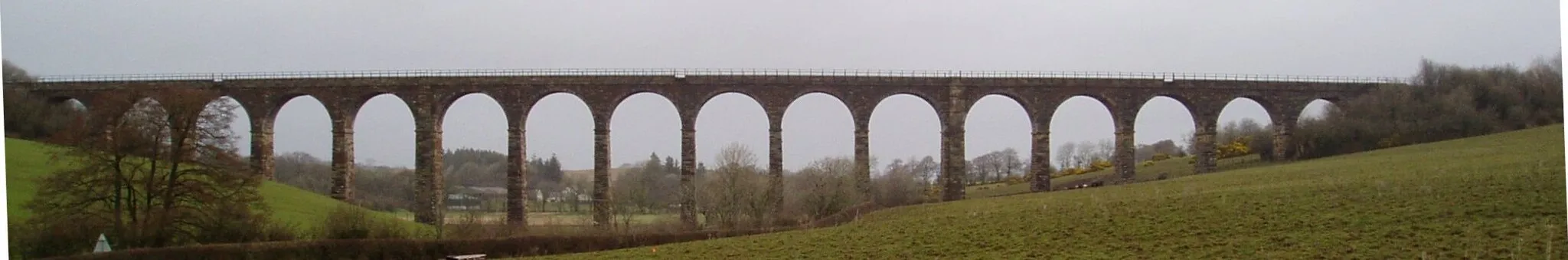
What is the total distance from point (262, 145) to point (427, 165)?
211 inches

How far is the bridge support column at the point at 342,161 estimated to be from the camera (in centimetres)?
3609

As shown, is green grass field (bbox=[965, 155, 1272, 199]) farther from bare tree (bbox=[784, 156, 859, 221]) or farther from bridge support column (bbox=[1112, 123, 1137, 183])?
bare tree (bbox=[784, 156, 859, 221])

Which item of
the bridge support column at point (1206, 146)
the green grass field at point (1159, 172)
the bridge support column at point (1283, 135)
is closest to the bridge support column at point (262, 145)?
the green grass field at point (1159, 172)

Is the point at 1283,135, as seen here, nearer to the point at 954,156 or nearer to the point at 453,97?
the point at 954,156

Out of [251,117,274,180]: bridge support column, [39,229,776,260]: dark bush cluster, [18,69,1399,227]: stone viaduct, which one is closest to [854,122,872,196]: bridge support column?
[18,69,1399,227]: stone viaduct

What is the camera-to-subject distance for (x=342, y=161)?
3631 centimetres

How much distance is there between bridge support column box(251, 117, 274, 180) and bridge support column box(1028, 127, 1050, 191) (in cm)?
2443

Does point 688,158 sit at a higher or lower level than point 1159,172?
higher

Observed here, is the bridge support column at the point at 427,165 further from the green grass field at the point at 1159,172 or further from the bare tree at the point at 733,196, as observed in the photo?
the green grass field at the point at 1159,172

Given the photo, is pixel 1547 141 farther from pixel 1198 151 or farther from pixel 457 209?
pixel 457 209

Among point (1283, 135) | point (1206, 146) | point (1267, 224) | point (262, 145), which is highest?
point (1283, 135)

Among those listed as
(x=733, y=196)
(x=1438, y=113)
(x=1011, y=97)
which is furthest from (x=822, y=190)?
(x=1438, y=113)

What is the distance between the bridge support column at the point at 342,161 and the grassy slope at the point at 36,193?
80 centimetres

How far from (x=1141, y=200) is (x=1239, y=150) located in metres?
30.8
